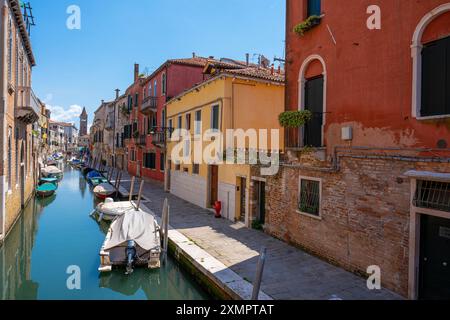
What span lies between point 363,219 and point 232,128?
6.91 meters

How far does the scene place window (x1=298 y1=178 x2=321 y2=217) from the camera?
7314 millimetres

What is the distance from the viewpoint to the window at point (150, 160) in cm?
2256

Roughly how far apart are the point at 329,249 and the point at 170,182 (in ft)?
42.0

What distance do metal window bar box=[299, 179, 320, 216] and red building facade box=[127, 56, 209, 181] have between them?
12.1 meters

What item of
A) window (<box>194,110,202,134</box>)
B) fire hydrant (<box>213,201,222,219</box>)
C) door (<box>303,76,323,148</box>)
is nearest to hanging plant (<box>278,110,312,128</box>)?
door (<box>303,76,323,148</box>)

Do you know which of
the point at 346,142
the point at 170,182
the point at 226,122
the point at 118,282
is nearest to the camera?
the point at 346,142

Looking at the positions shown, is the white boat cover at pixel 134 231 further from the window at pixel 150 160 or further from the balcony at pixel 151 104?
the window at pixel 150 160

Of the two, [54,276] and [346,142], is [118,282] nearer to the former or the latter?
[54,276]

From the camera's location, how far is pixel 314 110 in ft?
25.3

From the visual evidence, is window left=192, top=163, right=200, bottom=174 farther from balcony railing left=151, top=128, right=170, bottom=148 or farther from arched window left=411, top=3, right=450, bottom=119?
arched window left=411, top=3, right=450, bottom=119

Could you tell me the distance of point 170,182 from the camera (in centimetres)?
1852

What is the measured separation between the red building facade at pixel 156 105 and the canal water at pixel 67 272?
329 inches

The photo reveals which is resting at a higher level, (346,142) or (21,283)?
(346,142)
